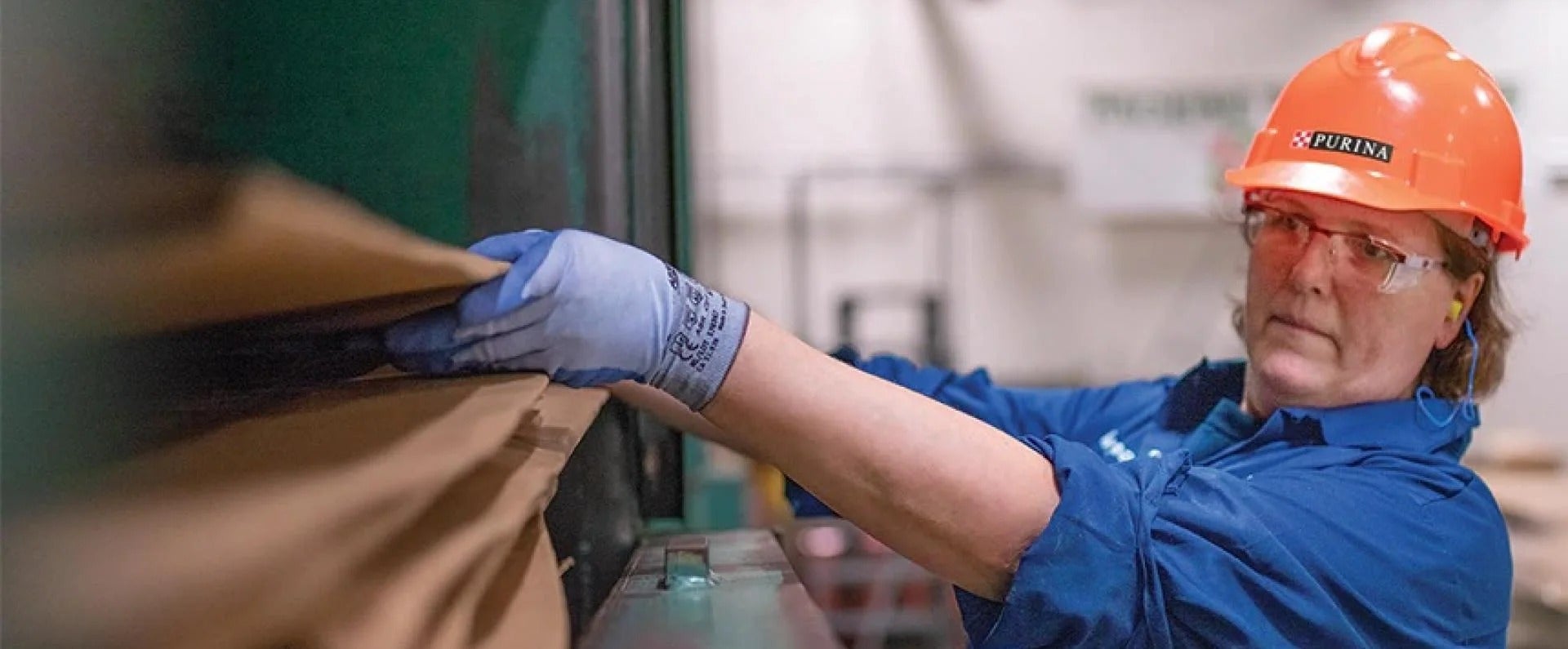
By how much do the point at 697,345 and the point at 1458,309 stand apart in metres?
0.97

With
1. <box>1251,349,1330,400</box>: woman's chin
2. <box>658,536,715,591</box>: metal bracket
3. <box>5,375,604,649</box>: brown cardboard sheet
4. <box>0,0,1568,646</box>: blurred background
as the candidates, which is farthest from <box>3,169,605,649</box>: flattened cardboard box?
<box>1251,349,1330,400</box>: woman's chin

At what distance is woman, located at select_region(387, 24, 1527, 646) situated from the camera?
0.77 metres

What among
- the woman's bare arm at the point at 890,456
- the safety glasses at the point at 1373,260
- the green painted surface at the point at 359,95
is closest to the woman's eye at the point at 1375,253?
the safety glasses at the point at 1373,260

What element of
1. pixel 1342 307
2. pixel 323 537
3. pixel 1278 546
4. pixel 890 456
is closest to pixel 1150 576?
pixel 1278 546

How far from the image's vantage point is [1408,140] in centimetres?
124

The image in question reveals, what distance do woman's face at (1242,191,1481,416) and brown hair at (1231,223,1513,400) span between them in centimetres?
2

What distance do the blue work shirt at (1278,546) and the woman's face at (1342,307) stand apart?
0.04 m

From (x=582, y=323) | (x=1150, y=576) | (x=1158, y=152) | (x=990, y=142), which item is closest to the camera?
(x=582, y=323)

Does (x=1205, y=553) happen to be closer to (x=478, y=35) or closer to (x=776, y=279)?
(x=478, y=35)

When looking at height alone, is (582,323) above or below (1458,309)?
above

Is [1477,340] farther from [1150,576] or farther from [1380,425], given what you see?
[1150,576]

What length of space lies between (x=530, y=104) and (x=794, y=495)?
0.58m

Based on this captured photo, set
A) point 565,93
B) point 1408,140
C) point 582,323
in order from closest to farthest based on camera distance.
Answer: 1. point 582,323
2. point 565,93
3. point 1408,140

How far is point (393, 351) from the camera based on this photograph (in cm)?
68
